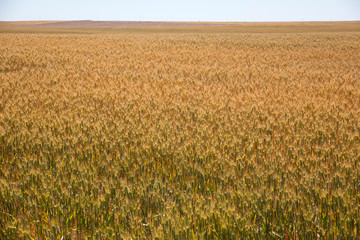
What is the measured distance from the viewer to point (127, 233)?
89.9 inches

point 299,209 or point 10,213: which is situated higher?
point 299,209

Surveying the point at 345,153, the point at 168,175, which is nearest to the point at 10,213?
the point at 168,175

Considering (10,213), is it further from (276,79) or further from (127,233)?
(276,79)

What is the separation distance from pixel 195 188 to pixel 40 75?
8672 millimetres

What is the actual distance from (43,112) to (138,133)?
2.32 metres

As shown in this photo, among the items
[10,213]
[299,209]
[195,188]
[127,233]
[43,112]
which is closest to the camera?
[127,233]

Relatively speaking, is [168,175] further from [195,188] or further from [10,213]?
[10,213]

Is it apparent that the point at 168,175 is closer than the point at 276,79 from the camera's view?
Yes

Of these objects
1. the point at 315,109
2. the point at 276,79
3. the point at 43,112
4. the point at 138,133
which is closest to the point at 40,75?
the point at 43,112

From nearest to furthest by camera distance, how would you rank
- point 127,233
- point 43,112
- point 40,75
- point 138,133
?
point 127,233 < point 138,133 < point 43,112 < point 40,75

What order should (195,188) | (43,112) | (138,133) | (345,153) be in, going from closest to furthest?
(195,188) < (345,153) < (138,133) < (43,112)

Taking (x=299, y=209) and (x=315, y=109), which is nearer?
(x=299, y=209)

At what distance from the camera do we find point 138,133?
4.52 metres

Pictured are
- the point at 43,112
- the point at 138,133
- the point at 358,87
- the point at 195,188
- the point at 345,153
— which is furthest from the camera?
the point at 358,87
